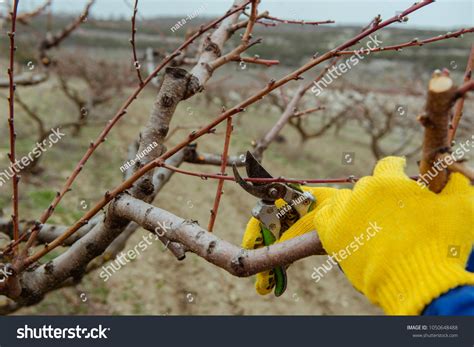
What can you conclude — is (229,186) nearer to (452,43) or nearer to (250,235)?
(250,235)

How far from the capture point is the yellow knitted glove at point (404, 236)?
3.06 ft

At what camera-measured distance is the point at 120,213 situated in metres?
1.46

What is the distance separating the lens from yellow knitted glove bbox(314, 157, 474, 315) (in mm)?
932

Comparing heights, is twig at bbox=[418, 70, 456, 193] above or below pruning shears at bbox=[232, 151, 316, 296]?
above

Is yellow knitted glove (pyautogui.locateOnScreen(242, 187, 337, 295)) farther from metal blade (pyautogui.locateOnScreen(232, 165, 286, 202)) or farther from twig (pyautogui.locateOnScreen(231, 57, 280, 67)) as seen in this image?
twig (pyautogui.locateOnScreen(231, 57, 280, 67))

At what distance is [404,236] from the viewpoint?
95 cm

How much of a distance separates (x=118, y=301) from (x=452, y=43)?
4323 centimetres

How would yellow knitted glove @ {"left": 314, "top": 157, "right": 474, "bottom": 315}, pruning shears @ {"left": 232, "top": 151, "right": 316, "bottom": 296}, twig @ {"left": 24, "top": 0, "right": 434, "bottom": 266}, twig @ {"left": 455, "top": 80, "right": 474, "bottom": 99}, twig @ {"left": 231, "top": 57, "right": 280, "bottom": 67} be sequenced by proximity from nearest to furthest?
twig @ {"left": 455, "top": 80, "right": 474, "bottom": 99}
yellow knitted glove @ {"left": 314, "top": 157, "right": 474, "bottom": 315}
twig @ {"left": 24, "top": 0, "right": 434, "bottom": 266}
pruning shears @ {"left": 232, "top": 151, "right": 316, "bottom": 296}
twig @ {"left": 231, "top": 57, "right": 280, "bottom": 67}

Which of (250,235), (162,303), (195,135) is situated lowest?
(162,303)

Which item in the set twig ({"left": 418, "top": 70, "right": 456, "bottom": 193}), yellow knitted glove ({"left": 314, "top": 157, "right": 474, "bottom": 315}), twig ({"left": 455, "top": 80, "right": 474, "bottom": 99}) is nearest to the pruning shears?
yellow knitted glove ({"left": 314, "top": 157, "right": 474, "bottom": 315})

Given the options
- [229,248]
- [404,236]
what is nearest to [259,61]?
[229,248]

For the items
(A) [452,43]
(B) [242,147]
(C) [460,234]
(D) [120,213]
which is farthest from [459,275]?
(A) [452,43]

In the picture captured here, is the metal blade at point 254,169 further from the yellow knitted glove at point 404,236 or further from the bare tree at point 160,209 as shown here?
the yellow knitted glove at point 404,236

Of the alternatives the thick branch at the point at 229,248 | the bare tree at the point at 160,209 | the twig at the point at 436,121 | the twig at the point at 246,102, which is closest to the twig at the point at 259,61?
the bare tree at the point at 160,209
